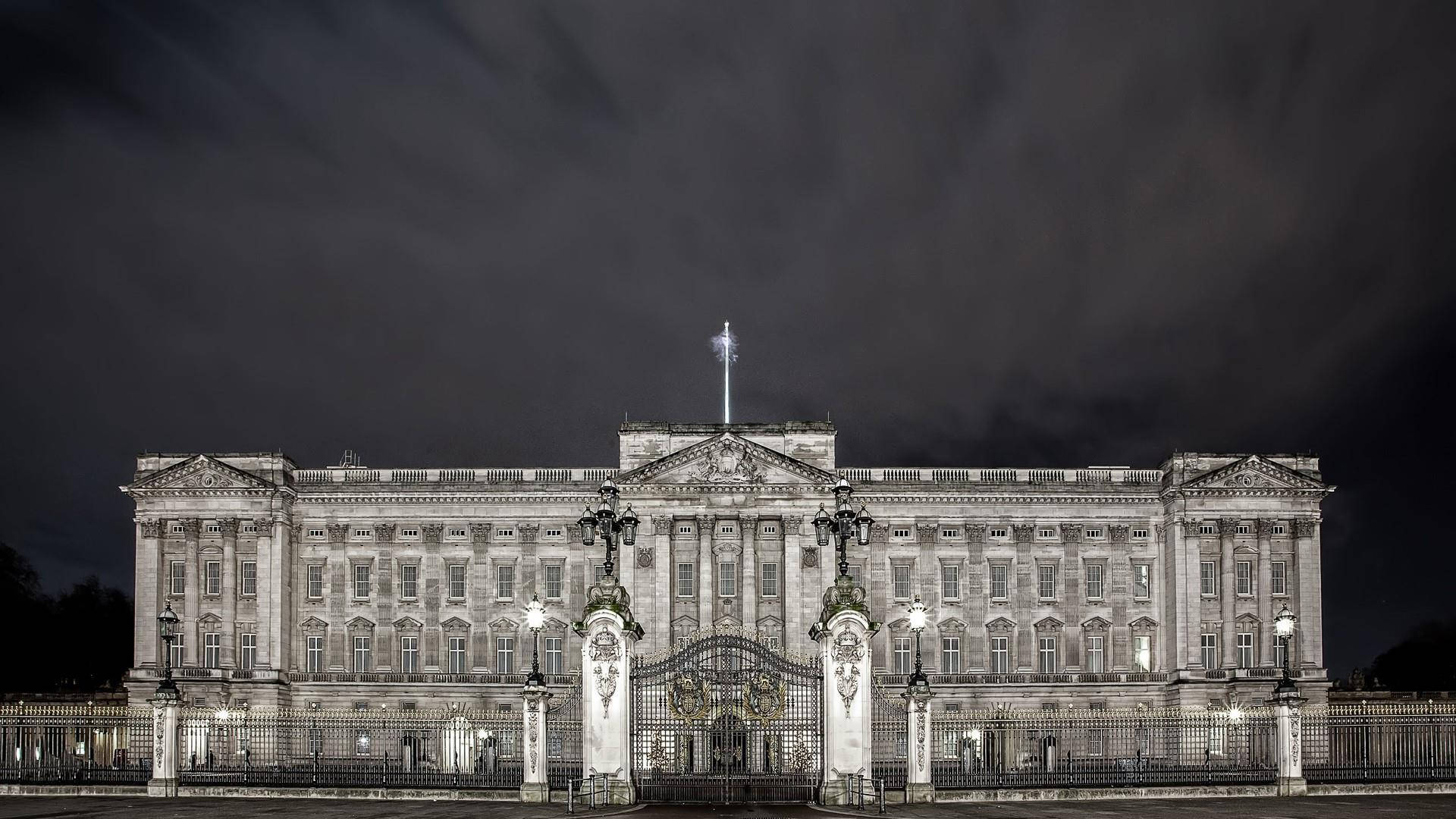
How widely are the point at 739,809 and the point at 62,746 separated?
22.9 meters

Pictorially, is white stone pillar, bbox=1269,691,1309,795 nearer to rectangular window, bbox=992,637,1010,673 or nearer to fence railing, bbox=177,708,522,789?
fence railing, bbox=177,708,522,789

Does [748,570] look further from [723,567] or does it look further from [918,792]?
[918,792]

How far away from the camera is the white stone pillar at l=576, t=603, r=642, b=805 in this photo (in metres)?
34.1

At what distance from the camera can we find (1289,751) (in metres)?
37.4

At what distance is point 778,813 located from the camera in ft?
104

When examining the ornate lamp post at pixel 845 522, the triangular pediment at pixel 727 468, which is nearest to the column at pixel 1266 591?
the triangular pediment at pixel 727 468

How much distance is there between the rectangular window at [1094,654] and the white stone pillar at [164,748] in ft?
163

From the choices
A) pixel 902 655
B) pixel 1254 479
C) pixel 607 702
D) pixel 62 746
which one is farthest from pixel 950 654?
pixel 62 746

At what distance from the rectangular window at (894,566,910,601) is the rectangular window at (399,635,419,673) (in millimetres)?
25630

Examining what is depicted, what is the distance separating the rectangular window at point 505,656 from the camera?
7481cm

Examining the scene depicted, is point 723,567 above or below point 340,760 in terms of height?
above

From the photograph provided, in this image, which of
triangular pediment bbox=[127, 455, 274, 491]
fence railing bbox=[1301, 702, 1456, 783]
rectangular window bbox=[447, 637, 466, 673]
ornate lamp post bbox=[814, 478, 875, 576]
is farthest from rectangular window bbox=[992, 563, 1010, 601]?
ornate lamp post bbox=[814, 478, 875, 576]

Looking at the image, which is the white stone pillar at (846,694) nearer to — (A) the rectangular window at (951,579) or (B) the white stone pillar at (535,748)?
(B) the white stone pillar at (535,748)

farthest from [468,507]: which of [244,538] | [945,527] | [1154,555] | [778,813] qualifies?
[778,813]
